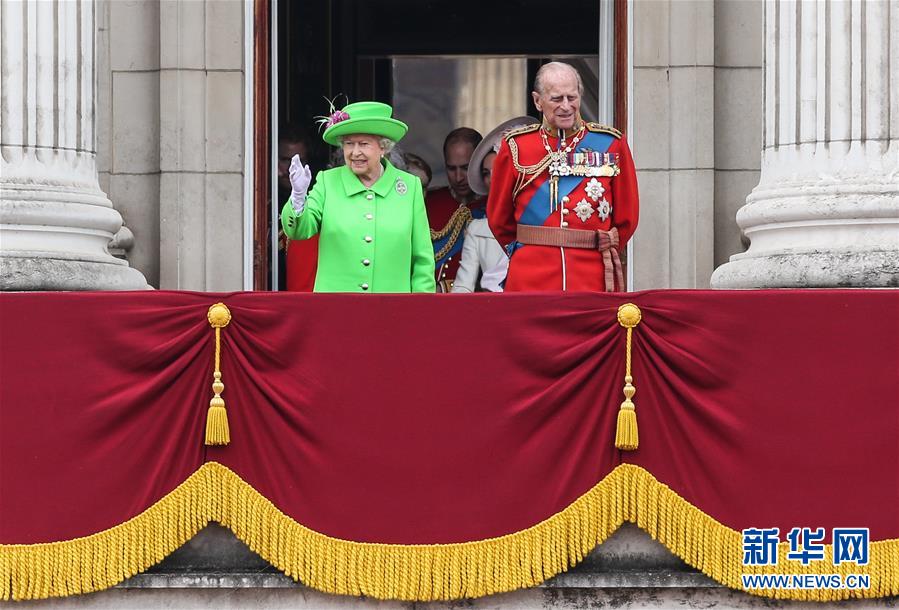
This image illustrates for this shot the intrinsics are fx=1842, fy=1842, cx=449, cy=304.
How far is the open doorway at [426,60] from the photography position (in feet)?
39.6

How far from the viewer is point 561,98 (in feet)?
28.1

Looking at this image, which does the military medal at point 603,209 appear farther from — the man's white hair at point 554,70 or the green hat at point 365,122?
the green hat at point 365,122

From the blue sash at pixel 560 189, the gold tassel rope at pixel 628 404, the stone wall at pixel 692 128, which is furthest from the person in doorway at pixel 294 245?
the gold tassel rope at pixel 628 404

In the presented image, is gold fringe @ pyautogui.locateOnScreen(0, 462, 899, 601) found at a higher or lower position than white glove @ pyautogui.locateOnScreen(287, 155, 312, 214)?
lower

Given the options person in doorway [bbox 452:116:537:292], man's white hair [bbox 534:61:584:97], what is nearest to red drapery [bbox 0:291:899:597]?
man's white hair [bbox 534:61:584:97]

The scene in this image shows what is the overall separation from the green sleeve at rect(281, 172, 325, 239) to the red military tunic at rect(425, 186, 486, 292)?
6.94 ft

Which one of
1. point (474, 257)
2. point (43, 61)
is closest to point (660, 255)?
point (474, 257)

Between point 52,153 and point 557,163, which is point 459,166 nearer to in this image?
point 557,163

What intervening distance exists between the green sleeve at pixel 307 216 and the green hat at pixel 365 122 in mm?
255

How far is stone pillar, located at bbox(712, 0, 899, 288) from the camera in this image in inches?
327

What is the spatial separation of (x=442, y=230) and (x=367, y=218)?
225 centimetres

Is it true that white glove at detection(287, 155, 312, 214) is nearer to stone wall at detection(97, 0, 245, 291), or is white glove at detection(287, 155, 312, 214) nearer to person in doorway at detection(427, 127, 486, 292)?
person in doorway at detection(427, 127, 486, 292)

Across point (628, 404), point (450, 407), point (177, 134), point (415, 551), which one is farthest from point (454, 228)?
point (415, 551)

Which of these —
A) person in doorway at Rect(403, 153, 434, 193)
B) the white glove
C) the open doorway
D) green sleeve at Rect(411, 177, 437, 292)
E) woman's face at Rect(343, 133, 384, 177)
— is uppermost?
the open doorway
